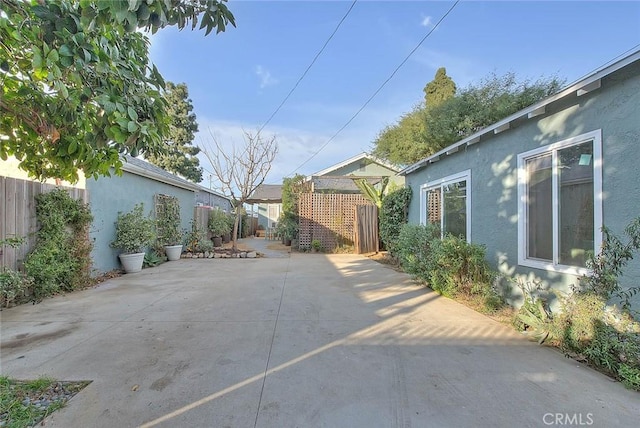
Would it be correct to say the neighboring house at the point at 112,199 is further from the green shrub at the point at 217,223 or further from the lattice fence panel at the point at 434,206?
the lattice fence panel at the point at 434,206

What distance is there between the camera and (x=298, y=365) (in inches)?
113

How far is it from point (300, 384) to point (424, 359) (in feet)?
4.40

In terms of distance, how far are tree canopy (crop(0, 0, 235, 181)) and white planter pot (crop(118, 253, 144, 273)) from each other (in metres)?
5.25

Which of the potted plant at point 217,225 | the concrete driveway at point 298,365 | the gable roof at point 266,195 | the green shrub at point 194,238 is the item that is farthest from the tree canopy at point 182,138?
the concrete driveway at point 298,365

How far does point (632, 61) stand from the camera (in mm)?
2961

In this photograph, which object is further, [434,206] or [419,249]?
[434,206]

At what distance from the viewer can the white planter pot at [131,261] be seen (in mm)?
7910

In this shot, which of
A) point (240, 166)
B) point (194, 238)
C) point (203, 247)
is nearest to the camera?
point (203, 247)

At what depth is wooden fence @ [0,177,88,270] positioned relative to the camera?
15.7ft

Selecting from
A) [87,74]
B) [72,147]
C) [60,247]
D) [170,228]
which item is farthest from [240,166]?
[87,74]

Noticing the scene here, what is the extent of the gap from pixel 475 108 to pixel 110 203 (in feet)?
48.9

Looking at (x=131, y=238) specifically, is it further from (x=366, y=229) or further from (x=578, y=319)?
(x=578, y=319)

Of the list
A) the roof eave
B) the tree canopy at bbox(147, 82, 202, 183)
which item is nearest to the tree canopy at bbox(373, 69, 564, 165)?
the roof eave

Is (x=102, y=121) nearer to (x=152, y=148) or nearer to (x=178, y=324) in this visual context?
(x=152, y=148)
